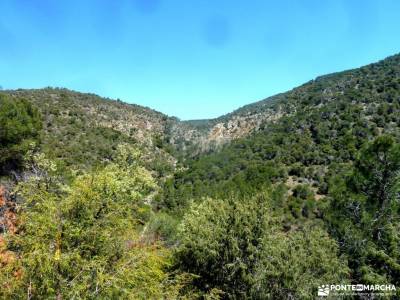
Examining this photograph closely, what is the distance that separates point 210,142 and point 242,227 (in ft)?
209

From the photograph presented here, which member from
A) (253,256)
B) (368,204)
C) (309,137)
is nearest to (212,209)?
(253,256)

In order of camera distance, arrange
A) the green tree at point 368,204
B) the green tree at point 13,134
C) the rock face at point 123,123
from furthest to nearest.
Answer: the rock face at point 123,123 → the green tree at point 13,134 → the green tree at point 368,204

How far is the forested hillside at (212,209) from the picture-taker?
761cm

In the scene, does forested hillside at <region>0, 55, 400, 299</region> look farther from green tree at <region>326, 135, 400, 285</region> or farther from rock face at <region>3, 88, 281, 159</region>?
rock face at <region>3, 88, 281, 159</region>

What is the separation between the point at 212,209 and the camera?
1856 centimetres

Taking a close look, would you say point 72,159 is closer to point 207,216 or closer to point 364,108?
point 207,216

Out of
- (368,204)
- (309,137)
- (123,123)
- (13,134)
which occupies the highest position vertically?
(123,123)

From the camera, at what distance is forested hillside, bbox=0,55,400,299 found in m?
7.61

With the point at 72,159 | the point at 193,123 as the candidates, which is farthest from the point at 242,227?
the point at 193,123

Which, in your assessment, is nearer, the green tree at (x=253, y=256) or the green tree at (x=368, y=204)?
the green tree at (x=253, y=256)

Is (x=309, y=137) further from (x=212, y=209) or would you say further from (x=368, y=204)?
(x=212, y=209)

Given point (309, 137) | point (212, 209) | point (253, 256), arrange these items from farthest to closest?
point (309, 137)
point (212, 209)
point (253, 256)

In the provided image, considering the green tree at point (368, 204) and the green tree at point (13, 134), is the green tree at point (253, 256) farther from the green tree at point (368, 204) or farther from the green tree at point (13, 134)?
the green tree at point (13, 134)

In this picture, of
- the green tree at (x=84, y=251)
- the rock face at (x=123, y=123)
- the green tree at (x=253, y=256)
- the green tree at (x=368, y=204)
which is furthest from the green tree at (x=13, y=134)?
the green tree at (x=84, y=251)
